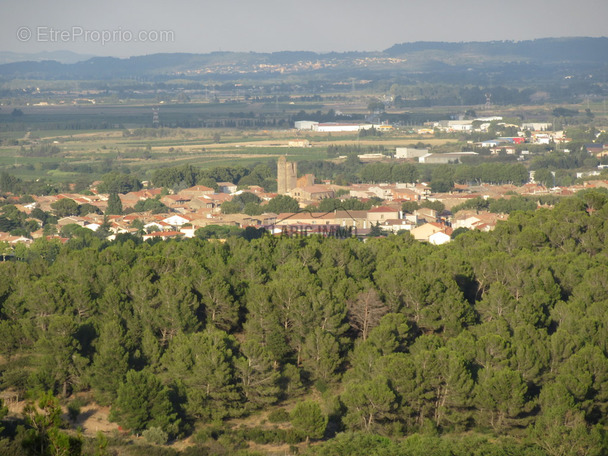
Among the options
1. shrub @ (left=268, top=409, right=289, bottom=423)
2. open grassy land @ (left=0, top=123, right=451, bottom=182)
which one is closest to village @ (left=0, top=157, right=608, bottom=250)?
open grassy land @ (left=0, top=123, right=451, bottom=182)

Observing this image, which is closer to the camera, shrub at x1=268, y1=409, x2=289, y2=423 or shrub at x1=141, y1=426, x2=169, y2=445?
shrub at x1=141, y1=426, x2=169, y2=445

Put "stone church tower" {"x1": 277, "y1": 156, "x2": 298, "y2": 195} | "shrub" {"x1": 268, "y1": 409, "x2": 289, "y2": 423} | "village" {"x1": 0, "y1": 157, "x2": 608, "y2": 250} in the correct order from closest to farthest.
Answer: "shrub" {"x1": 268, "y1": 409, "x2": 289, "y2": 423}, "village" {"x1": 0, "y1": 157, "x2": 608, "y2": 250}, "stone church tower" {"x1": 277, "y1": 156, "x2": 298, "y2": 195}

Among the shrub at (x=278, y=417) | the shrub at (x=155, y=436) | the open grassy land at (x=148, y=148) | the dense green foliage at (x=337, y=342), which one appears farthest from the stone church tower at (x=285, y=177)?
the shrub at (x=155, y=436)

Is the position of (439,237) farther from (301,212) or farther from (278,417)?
(278,417)

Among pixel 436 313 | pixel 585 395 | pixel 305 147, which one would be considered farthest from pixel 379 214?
pixel 305 147

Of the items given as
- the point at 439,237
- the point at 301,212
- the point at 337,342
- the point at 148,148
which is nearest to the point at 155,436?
the point at 337,342

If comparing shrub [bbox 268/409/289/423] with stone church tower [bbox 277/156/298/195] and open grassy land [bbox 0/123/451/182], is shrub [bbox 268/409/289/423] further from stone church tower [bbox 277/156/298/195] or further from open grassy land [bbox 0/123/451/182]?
open grassy land [bbox 0/123/451/182]

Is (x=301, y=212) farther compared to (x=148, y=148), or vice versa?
(x=148, y=148)

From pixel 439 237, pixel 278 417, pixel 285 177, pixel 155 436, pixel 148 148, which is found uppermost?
pixel 155 436

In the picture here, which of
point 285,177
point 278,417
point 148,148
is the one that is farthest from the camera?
point 148,148
